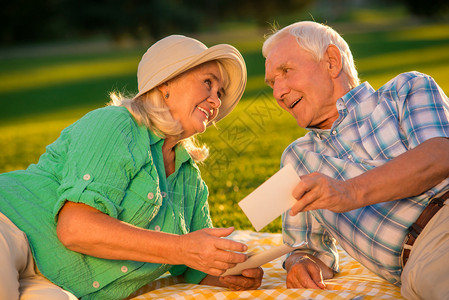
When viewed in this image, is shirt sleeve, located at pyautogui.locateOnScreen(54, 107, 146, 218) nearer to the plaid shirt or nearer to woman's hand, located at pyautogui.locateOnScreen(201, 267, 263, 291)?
woman's hand, located at pyautogui.locateOnScreen(201, 267, 263, 291)

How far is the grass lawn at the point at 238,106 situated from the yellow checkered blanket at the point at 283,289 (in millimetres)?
1110

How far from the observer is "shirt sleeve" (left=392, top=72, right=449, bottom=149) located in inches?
124

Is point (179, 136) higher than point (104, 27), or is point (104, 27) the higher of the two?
point (104, 27)

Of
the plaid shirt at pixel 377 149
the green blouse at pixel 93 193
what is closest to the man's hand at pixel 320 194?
the plaid shirt at pixel 377 149

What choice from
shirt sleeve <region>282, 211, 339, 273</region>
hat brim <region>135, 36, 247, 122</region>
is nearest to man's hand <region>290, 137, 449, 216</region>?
shirt sleeve <region>282, 211, 339, 273</region>

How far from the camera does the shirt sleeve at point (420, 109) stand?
3.15 metres

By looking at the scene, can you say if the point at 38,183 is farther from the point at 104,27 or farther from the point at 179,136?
the point at 104,27

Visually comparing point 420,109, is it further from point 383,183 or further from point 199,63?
point 199,63

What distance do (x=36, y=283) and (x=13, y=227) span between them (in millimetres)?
311

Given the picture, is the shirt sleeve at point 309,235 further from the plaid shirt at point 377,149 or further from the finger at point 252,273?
the finger at point 252,273

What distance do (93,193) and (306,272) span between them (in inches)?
53.3

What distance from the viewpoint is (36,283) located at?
302 centimetres

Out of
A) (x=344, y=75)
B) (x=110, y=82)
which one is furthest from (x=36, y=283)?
(x=110, y=82)

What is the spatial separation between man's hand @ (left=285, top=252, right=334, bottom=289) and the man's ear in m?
1.18
